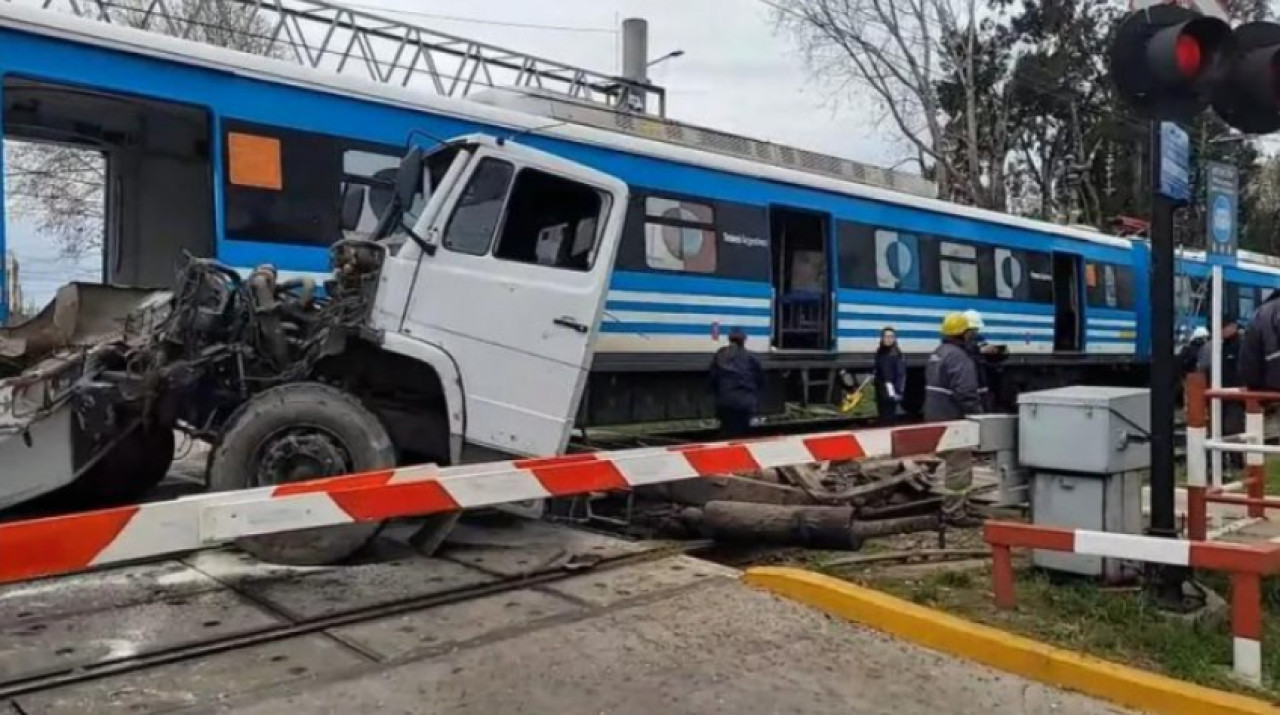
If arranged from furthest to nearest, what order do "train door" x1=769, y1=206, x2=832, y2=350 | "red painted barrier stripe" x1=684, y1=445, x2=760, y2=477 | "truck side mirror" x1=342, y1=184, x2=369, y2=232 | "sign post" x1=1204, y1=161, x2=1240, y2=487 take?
"train door" x1=769, y1=206, x2=832, y2=350 → "truck side mirror" x1=342, y1=184, x2=369, y2=232 → "sign post" x1=1204, y1=161, x2=1240, y2=487 → "red painted barrier stripe" x1=684, y1=445, x2=760, y2=477

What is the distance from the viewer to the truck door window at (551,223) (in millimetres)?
6711

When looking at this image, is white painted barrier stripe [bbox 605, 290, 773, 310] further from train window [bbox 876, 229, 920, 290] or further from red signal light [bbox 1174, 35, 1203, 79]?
red signal light [bbox 1174, 35, 1203, 79]

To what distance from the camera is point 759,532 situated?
6594 millimetres

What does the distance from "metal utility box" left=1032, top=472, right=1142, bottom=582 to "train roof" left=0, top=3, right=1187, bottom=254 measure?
238 inches

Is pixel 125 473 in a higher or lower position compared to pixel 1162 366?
lower

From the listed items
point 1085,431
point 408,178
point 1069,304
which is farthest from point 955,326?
point 1069,304

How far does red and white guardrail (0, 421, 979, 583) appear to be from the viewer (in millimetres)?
3504

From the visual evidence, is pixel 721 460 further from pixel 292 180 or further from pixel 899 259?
pixel 899 259

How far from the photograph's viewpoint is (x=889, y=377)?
42.7 ft

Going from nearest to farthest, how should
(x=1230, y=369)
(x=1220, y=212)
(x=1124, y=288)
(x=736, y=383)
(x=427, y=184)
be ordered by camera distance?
(x=427, y=184)
(x=1220, y=212)
(x=736, y=383)
(x=1230, y=369)
(x=1124, y=288)

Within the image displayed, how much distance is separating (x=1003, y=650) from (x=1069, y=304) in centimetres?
1449

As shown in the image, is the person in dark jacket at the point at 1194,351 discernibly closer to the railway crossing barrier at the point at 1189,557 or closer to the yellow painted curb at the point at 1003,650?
the railway crossing barrier at the point at 1189,557

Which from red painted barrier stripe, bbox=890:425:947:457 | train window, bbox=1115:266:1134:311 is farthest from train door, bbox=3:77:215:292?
train window, bbox=1115:266:1134:311

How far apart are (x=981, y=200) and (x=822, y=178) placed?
851 inches
